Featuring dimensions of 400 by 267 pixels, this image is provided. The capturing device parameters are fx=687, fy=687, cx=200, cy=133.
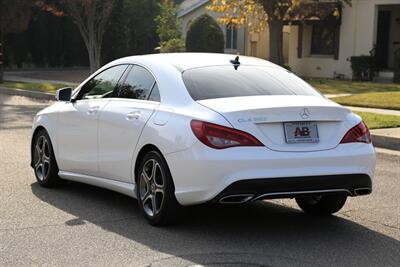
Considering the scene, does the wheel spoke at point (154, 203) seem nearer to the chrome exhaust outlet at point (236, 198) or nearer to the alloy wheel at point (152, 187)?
the alloy wheel at point (152, 187)

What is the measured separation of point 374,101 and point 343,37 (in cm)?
1212

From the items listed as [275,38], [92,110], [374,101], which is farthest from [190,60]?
[275,38]

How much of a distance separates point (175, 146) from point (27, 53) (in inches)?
1311

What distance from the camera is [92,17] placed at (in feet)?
82.1

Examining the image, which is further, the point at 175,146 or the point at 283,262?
the point at 175,146

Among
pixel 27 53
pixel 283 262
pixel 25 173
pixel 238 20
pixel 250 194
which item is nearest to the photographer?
pixel 283 262

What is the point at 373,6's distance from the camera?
26953mm

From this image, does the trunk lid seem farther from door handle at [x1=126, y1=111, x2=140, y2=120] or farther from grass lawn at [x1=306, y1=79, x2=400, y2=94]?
grass lawn at [x1=306, y1=79, x2=400, y2=94]

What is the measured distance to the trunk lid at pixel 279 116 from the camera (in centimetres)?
553

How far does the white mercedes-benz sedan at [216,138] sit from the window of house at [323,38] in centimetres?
2315

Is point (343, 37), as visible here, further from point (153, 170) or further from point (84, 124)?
point (153, 170)

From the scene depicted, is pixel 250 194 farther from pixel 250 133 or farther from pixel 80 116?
pixel 80 116

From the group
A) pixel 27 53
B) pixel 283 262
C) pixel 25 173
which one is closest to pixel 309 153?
pixel 283 262

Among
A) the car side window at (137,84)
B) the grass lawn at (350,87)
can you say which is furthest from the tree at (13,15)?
the car side window at (137,84)
